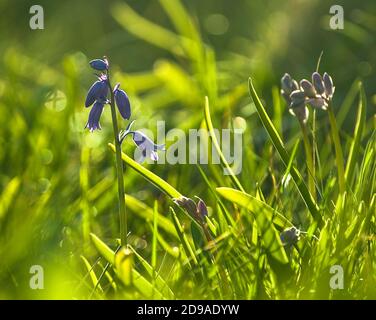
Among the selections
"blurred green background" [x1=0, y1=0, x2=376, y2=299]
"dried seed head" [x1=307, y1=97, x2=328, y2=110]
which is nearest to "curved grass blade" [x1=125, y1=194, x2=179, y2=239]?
"blurred green background" [x1=0, y1=0, x2=376, y2=299]

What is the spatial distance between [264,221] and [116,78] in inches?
60.6

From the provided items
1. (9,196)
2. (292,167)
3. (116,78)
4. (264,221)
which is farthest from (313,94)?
(116,78)

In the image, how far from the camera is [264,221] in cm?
143

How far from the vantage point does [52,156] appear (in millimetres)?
2420

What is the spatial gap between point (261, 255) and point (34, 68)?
7.33 feet

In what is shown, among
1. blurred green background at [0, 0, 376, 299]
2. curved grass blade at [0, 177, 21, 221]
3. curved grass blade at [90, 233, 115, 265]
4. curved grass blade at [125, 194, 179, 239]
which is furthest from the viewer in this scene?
curved grass blade at [0, 177, 21, 221]

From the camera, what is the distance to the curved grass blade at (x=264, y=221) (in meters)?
1.40

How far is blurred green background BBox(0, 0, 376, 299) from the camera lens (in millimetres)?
1907

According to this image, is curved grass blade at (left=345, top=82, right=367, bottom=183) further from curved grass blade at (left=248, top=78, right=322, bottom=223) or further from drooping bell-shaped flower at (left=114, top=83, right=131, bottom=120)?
drooping bell-shaped flower at (left=114, top=83, right=131, bottom=120)


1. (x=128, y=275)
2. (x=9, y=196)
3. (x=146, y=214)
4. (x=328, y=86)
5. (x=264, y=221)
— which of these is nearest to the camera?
(x=128, y=275)

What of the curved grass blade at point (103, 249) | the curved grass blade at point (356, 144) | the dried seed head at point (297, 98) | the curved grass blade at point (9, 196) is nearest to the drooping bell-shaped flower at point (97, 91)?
the curved grass blade at point (103, 249)

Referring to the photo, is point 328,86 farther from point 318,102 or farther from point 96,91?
point 96,91

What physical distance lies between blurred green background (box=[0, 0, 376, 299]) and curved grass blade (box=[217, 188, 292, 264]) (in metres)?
0.30

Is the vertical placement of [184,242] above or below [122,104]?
below
